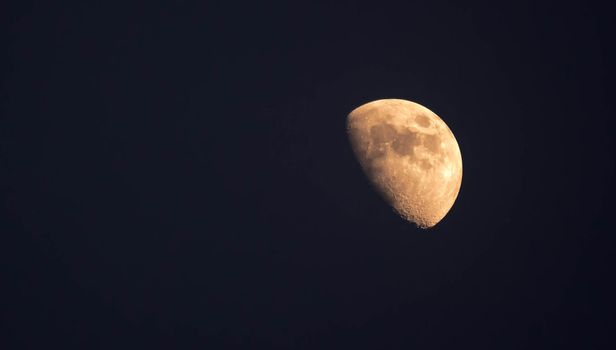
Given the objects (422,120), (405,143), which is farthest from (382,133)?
(422,120)

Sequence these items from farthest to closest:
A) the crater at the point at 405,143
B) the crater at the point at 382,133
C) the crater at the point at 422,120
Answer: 1. the crater at the point at 422,120
2. the crater at the point at 382,133
3. the crater at the point at 405,143

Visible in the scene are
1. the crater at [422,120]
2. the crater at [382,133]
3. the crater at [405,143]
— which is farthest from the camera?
the crater at [422,120]

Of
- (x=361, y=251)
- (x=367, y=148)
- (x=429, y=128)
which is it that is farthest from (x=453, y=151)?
(x=361, y=251)

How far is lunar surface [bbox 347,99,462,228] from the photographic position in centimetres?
635

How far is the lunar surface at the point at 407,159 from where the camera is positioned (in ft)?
20.8

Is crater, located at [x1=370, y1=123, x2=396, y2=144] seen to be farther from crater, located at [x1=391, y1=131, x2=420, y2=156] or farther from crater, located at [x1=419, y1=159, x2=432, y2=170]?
crater, located at [x1=419, y1=159, x2=432, y2=170]

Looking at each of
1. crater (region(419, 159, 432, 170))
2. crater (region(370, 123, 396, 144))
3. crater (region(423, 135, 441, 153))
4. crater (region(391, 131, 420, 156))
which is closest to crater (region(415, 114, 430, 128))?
crater (region(423, 135, 441, 153))

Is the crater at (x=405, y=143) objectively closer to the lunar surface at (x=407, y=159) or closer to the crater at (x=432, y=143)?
the lunar surface at (x=407, y=159)

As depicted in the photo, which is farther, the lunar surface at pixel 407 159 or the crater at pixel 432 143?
the crater at pixel 432 143

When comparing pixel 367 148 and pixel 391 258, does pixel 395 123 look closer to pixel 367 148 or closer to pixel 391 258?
pixel 367 148

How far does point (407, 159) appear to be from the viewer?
6.31 m

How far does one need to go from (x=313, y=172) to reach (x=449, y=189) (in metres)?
2.70

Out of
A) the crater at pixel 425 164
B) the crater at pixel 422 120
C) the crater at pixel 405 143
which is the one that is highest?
the crater at pixel 422 120

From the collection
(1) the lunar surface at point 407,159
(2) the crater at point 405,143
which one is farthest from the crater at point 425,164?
(2) the crater at point 405,143
